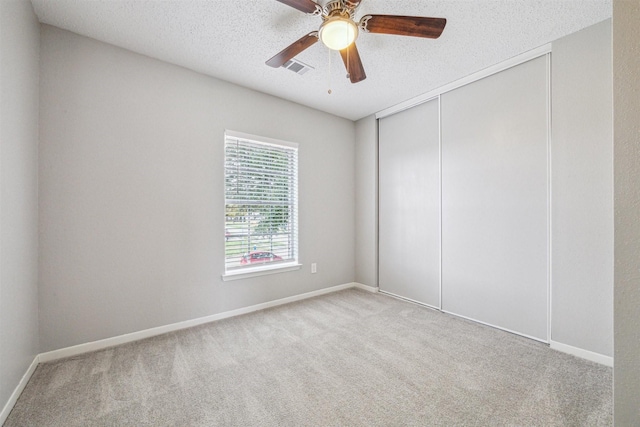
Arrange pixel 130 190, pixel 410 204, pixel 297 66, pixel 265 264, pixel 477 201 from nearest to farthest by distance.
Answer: pixel 130 190, pixel 297 66, pixel 477 201, pixel 265 264, pixel 410 204

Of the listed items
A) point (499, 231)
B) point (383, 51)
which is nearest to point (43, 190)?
point (383, 51)

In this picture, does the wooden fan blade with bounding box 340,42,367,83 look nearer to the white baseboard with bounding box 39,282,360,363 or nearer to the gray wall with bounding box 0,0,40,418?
the gray wall with bounding box 0,0,40,418

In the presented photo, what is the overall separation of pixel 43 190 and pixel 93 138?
548 millimetres

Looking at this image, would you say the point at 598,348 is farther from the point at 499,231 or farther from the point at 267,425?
the point at 267,425

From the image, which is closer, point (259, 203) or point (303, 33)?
point (303, 33)

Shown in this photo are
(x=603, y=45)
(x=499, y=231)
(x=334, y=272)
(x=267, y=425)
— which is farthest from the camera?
(x=334, y=272)

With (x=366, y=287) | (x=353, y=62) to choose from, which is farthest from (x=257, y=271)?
(x=353, y=62)

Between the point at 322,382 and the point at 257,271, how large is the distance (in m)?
1.62

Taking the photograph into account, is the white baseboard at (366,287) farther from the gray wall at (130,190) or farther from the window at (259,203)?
the gray wall at (130,190)

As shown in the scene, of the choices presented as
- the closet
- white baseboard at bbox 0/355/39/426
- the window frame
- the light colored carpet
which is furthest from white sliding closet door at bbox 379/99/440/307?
white baseboard at bbox 0/355/39/426

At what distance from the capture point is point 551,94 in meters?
2.32

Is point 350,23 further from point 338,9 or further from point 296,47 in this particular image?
point 296,47

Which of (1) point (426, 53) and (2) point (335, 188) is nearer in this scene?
(1) point (426, 53)

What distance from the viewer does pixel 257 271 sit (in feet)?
10.5
